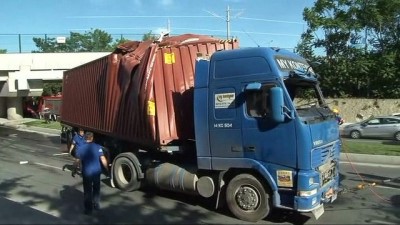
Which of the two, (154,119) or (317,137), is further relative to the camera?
(154,119)

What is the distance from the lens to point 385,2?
34312 millimetres

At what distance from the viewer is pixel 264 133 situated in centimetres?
775

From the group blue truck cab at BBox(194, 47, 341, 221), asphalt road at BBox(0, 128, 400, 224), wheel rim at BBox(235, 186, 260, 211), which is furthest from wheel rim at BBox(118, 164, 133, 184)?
wheel rim at BBox(235, 186, 260, 211)

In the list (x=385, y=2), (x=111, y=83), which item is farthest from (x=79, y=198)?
(x=385, y=2)

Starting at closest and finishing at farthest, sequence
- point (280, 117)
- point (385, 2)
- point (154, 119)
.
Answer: point (280, 117), point (154, 119), point (385, 2)

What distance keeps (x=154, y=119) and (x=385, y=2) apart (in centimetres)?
Result: 2955

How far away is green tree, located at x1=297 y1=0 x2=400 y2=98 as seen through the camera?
114ft

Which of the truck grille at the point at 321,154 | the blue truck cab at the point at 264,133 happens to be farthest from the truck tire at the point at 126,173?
the truck grille at the point at 321,154

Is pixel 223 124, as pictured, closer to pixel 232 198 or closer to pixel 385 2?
pixel 232 198

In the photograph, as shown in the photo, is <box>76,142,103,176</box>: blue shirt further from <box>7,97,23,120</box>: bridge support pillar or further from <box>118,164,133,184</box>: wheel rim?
<box>7,97,23,120</box>: bridge support pillar

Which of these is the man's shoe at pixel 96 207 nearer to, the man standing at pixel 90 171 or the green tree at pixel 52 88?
the man standing at pixel 90 171

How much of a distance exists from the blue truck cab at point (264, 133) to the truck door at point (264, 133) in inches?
0.6

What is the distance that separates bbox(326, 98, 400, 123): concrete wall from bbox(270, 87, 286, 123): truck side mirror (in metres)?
27.0

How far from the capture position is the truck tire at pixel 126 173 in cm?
1041
